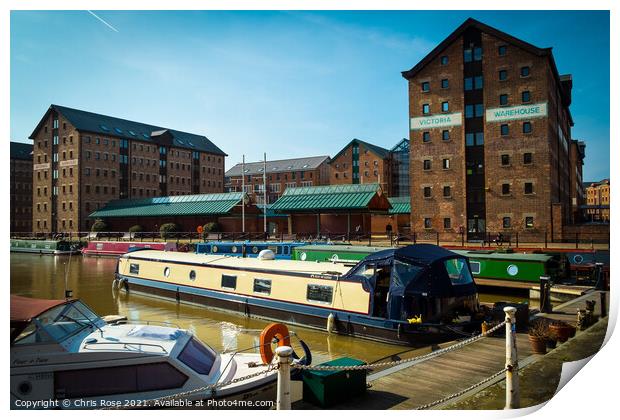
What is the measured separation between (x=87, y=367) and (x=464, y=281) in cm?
1085

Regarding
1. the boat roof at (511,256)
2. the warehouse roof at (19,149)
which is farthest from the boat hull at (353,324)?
the boat roof at (511,256)

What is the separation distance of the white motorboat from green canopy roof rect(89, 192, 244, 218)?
149ft

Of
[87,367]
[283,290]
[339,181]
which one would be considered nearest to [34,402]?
[87,367]

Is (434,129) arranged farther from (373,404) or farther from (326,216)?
(373,404)

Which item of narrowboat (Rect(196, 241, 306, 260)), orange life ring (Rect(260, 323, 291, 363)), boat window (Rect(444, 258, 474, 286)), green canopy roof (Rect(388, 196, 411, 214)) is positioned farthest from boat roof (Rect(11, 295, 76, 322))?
green canopy roof (Rect(388, 196, 411, 214))

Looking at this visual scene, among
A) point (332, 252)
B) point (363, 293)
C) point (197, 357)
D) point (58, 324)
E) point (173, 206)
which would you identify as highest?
point (173, 206)

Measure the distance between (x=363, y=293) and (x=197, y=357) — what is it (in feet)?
25.3

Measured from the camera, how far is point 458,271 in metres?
14.0

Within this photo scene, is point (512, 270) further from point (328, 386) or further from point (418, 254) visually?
point (328, 386)

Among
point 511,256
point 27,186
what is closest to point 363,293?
point 511,256

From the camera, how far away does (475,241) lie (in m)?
37.2

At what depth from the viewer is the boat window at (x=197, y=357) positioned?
7.67 m

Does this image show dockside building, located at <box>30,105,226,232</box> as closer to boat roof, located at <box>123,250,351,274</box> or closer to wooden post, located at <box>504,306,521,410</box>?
boat roof, located at <box>123,250,351,274</box>

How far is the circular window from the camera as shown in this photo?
74.3 feet
